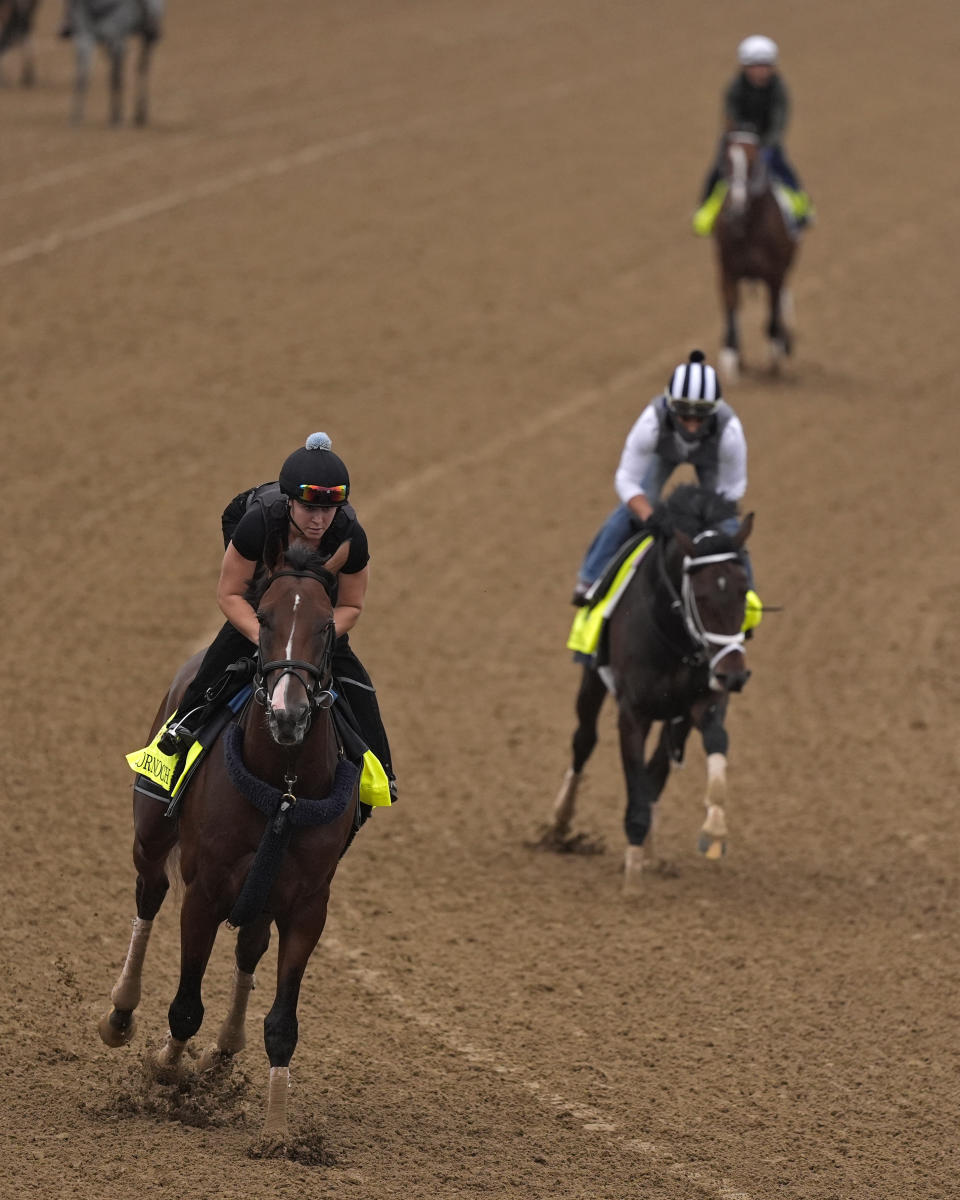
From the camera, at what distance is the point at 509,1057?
9.06 metres

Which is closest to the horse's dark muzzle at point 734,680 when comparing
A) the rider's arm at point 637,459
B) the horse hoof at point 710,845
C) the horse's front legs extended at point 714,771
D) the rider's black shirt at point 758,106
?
the horse's front legs extended at point 714,771

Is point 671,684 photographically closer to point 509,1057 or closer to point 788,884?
point 788,884

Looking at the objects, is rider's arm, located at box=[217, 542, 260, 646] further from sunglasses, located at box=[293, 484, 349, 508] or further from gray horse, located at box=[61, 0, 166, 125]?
gray horse, located at box=[61, 0, 166, 125]

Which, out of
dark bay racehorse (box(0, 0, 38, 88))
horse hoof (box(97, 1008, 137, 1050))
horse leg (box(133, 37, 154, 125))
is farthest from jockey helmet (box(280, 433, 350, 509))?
dark bay racehorse (box(0, 0, 38, 88))

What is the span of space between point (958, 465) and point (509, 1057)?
13033mm

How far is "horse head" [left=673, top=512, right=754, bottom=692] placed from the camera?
10.6 meters

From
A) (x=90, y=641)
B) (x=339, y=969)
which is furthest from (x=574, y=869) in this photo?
(x=90, y=641)

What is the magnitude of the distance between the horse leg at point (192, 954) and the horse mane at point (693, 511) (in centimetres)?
436

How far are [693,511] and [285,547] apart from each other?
13.1 ft

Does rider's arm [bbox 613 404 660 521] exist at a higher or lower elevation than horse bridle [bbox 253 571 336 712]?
higher

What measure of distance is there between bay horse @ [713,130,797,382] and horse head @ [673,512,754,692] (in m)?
10.9

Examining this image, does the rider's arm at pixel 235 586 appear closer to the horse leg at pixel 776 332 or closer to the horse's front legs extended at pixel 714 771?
the horse's front legs extended at pixel 714 771

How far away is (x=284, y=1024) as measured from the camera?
7.58 m

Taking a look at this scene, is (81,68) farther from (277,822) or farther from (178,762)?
(277,822)
